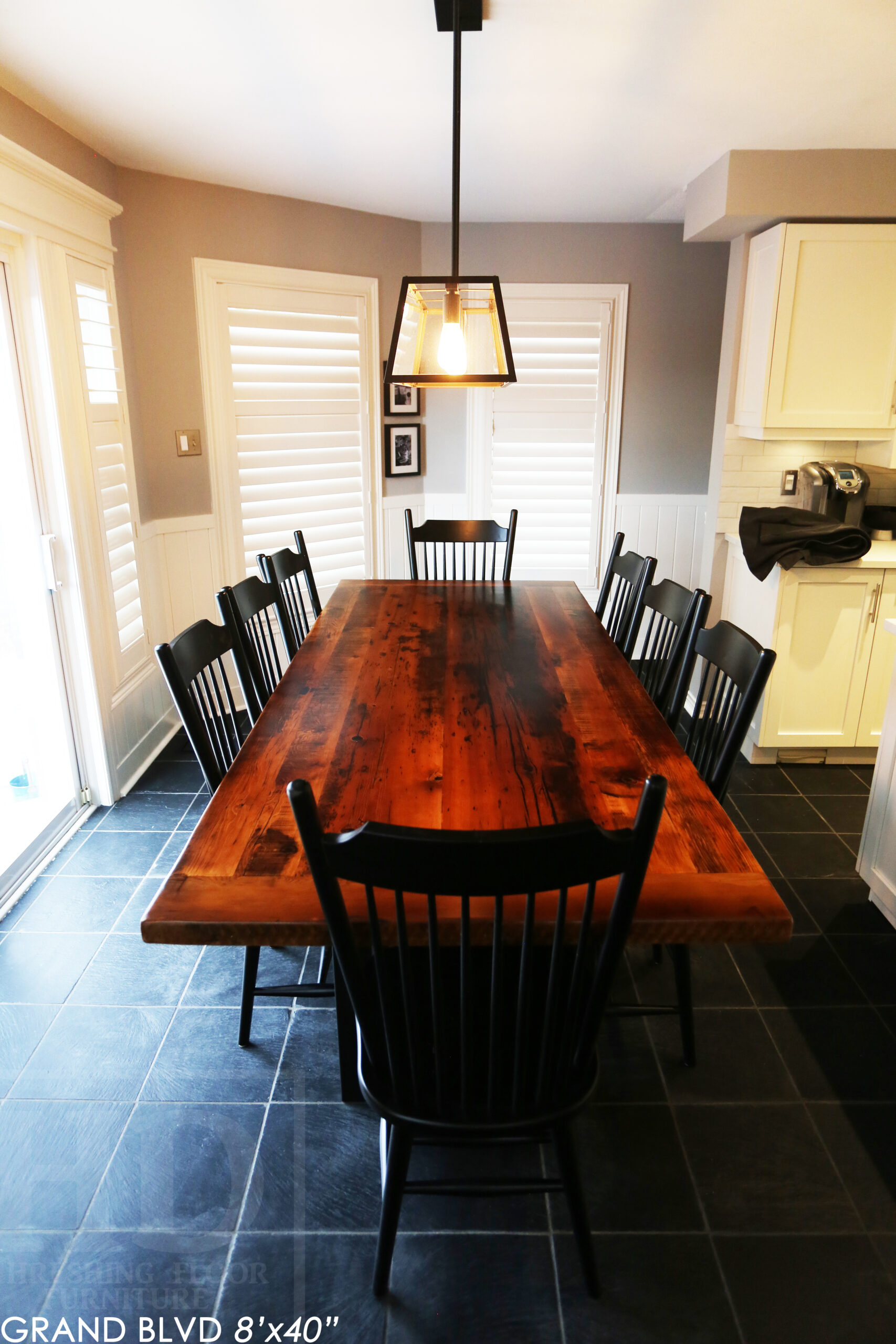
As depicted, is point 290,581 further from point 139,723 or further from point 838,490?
point 838,490

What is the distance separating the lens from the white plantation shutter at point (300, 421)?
4035 mm

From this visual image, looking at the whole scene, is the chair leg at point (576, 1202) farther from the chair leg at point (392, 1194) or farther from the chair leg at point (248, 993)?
the chair leg at point (248, 993)

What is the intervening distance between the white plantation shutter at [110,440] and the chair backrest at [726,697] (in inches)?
92.3

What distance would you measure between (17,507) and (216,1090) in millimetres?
2074

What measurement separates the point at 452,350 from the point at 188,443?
2104 millimetres

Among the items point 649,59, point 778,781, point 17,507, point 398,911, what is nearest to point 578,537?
point 778,781

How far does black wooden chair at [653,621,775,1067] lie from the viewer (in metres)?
1.78

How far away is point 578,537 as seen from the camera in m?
4.97

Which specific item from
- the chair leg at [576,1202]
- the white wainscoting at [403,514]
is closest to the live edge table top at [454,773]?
the chair leg at [576,1202]

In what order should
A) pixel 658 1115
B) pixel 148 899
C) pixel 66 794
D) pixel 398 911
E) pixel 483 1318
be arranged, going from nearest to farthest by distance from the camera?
pixel 398 911
pixel 483 1318
pixel 658 1115
pixel 148 899
pixel 66 794

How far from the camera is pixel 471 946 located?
127cm

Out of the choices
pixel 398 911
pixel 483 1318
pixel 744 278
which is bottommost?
pixel 483 1318

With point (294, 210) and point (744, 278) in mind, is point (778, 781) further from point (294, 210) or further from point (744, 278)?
point (294, 210)

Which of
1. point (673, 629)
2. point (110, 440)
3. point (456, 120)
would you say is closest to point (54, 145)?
point (110, 440)
